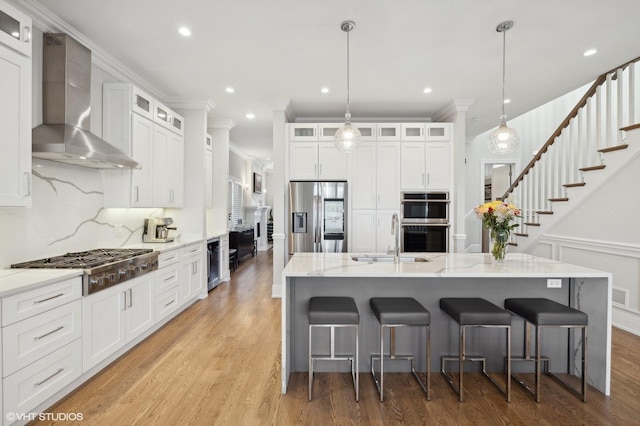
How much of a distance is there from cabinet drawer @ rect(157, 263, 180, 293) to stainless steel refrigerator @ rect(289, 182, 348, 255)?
1661 mm

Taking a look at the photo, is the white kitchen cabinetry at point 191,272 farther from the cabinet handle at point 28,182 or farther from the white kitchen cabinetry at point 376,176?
the white kitchen cabinetry at point 376,176

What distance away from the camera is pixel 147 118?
3576 millimetres

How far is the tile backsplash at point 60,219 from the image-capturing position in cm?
241

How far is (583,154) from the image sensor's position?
418 centimetres

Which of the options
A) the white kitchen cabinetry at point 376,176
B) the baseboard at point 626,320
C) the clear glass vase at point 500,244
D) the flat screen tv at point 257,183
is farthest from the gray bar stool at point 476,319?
the flat screen tv at point 257,183

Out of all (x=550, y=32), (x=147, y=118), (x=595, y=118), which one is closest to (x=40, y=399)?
(x=147, y=118)

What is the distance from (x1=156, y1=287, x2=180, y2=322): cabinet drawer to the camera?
10.9ft

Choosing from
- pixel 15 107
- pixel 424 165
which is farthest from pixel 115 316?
pixel 424 165

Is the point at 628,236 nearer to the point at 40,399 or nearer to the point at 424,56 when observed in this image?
the point at 424,56

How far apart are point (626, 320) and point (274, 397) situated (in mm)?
3853

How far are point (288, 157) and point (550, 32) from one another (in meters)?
3.33

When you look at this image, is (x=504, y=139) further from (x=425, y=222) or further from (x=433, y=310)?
(x=425, y=222)

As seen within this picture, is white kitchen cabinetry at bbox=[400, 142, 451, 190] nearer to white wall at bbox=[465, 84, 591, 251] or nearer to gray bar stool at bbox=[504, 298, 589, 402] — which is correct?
white wall at bbox=[465, 84, 591, 251]

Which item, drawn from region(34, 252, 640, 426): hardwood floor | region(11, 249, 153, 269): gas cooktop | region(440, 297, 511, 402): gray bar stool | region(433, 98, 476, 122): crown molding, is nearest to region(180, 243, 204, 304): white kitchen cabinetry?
region(11, 249, 153, 269): gas cooktop
